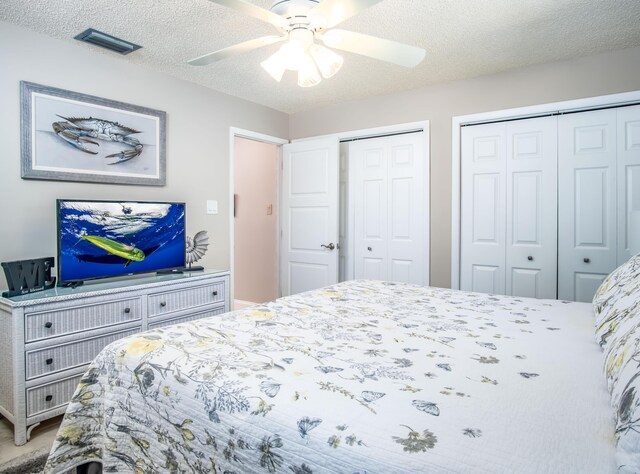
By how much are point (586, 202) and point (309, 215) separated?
98.7 inches

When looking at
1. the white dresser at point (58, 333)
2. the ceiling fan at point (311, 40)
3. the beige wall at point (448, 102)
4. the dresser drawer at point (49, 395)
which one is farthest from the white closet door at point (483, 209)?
the dresser drawer at point (49, 395)

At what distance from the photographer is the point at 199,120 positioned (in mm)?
3584

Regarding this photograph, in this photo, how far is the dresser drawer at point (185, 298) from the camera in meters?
2.73

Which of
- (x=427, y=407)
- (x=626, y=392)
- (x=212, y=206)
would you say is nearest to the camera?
(x=626, y=392)

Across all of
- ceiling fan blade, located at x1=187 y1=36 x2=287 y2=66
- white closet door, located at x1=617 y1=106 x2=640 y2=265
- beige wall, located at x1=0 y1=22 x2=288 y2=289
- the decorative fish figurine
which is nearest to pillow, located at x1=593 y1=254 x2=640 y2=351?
the decorative fish figurine

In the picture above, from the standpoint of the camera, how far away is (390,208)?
3898 mm

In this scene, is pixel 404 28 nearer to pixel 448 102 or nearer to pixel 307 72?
pixel 307 72

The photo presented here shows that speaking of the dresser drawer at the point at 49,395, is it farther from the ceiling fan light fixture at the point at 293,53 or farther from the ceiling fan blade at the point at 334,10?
the ceiling fan blade at the point at 334,10

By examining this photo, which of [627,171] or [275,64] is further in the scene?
→ [627,171]

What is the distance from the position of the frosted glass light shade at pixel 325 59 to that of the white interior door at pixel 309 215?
6.52 feet

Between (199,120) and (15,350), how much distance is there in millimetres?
2312

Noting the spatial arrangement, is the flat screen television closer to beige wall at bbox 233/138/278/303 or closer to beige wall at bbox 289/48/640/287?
beige wall at bbox 233/138/278/303

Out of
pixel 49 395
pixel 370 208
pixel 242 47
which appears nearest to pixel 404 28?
pixel 242 47

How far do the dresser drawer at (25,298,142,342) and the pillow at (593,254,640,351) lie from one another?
2533 millimetres
